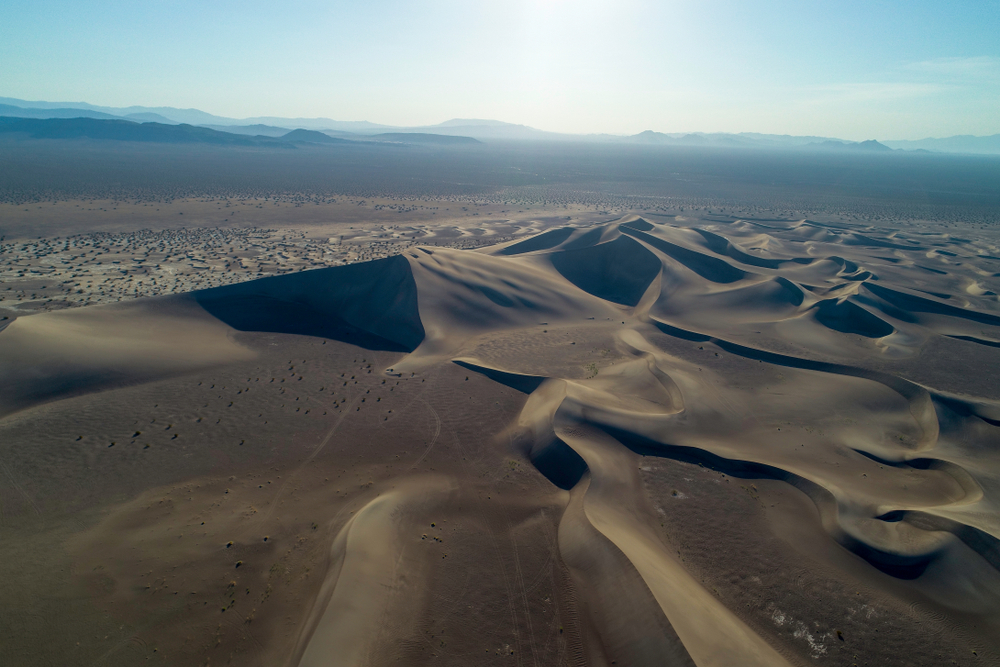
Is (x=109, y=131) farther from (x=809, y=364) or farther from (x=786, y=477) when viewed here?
(x=786, y=477)

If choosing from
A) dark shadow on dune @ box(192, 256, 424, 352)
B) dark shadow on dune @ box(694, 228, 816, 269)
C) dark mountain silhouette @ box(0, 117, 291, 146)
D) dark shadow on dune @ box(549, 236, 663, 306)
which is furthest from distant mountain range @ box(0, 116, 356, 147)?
dark shadow on dune @ box(694, 228, 816, 269)

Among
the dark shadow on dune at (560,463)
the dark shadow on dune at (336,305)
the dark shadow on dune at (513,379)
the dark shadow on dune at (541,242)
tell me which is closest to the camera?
the dark shadow on dune at (560,463)

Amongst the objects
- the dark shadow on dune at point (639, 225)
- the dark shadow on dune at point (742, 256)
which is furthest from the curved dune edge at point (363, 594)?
the dark shadow on dune at point (742, 256)

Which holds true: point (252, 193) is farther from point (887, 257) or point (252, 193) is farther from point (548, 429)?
point (887, 257)

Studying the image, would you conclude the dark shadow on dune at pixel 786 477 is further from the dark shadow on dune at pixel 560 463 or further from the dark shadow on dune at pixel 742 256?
the dark shadow on dune at pixel 742 256

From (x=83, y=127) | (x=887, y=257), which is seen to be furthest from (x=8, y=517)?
(x=83, y=127)

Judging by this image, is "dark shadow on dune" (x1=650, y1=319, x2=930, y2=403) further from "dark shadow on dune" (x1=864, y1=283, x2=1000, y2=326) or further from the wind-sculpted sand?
"dark shadow on dune" (x1=864, y1=283, x2=1000, y2=326)
